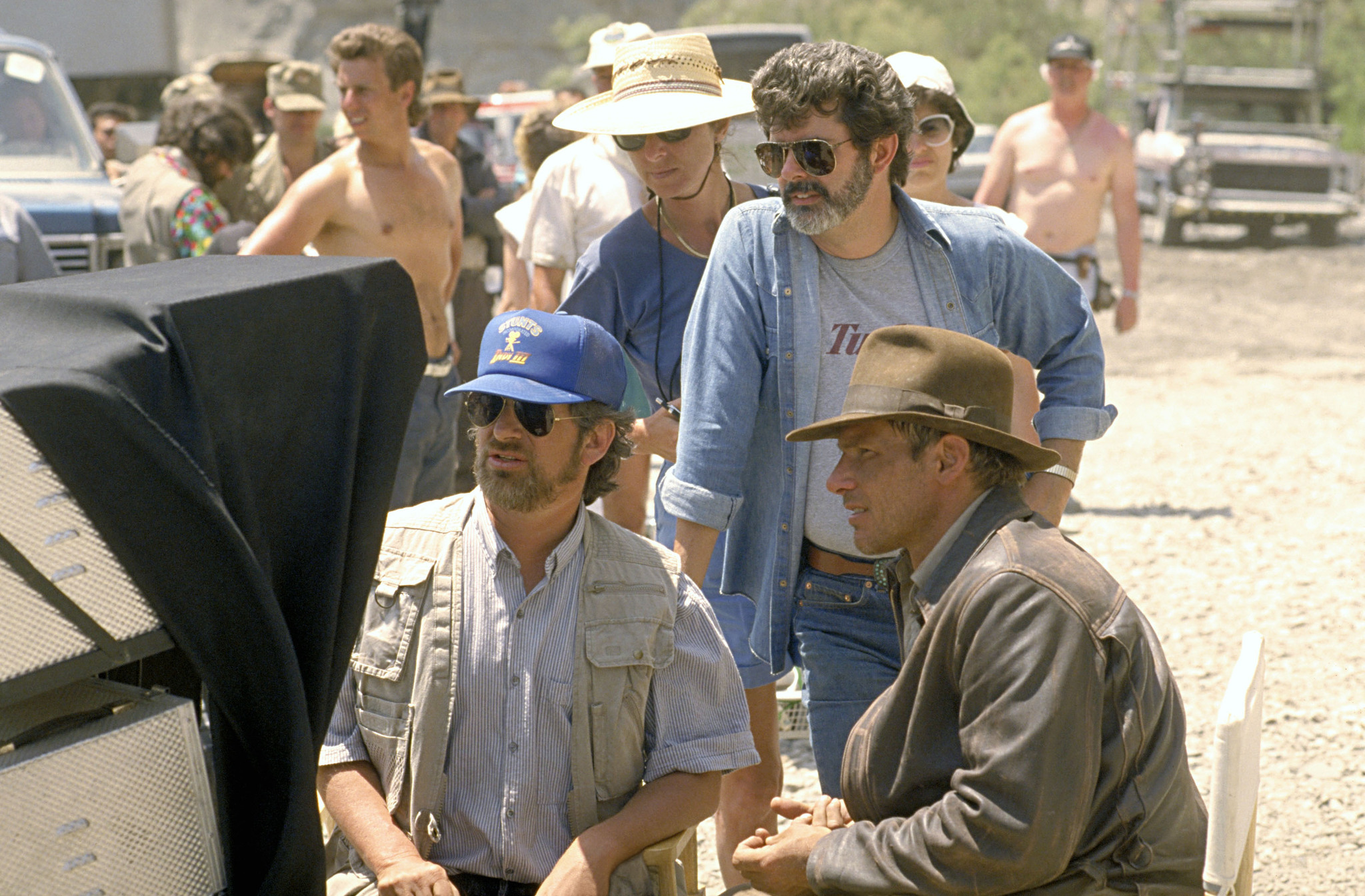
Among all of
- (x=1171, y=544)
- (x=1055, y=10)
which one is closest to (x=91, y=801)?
(x=1171, y=544)

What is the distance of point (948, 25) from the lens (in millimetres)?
39875

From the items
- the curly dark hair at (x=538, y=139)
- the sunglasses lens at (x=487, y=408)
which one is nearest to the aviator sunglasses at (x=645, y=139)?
the sunglasses lens at (x=487, y=408)

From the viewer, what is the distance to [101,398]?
1.70m

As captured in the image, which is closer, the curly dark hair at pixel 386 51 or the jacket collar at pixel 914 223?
the jacket collar at pixel 914 223

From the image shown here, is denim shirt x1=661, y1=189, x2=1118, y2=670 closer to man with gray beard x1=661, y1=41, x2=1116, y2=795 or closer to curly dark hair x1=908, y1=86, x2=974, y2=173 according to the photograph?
man with gray beard x1=661, y1=41, x2=1116, y2=795

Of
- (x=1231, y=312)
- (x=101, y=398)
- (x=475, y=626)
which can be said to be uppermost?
(x=101, y=398)

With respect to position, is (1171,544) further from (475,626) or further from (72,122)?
(72,122)

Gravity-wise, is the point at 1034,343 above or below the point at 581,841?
above

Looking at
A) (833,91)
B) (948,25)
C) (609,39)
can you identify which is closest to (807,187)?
(833,91)

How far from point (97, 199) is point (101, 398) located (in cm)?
734

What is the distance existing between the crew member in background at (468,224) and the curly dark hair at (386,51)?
1099 millimetres

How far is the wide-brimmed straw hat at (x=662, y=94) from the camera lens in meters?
3.71

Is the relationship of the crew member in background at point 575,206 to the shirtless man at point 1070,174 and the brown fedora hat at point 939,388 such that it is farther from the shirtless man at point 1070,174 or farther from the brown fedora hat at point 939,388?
the shirtless man at point 1070,174

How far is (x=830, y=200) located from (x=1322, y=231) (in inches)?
738
